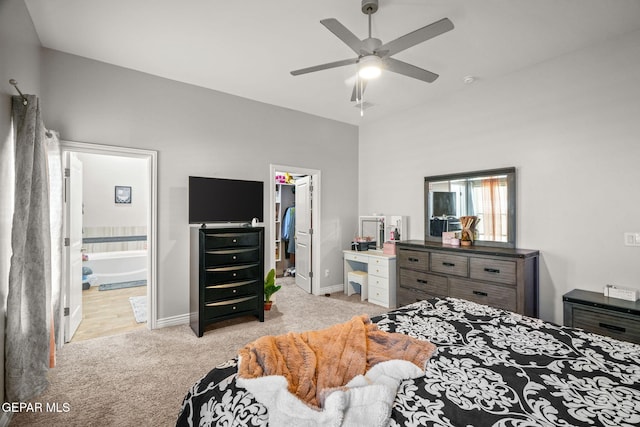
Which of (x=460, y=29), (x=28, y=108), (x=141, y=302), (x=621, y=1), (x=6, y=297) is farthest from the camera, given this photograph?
(x=141, y=302)

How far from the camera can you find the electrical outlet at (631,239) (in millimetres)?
2533

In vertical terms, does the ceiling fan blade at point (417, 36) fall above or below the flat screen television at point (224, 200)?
above

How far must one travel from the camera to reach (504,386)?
1140mm

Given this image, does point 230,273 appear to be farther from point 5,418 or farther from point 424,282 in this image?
point 424,282

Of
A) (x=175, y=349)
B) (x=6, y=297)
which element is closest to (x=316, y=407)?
(x=6, y=297)

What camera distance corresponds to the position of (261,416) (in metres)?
0.99

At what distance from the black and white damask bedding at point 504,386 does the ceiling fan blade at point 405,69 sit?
184cm

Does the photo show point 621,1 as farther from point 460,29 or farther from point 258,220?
point 258,220

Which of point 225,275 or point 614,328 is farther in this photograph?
point 225,275

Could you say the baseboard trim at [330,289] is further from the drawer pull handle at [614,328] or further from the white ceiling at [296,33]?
the drawer pull handle at [614,328]

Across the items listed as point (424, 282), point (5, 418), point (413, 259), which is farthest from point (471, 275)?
point (5, 418)

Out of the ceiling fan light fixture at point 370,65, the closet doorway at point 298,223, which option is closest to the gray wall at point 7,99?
the ceiling fan light fixture at point 370,65

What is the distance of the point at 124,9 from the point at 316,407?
9.81 ft

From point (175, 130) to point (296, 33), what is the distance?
1852mm
